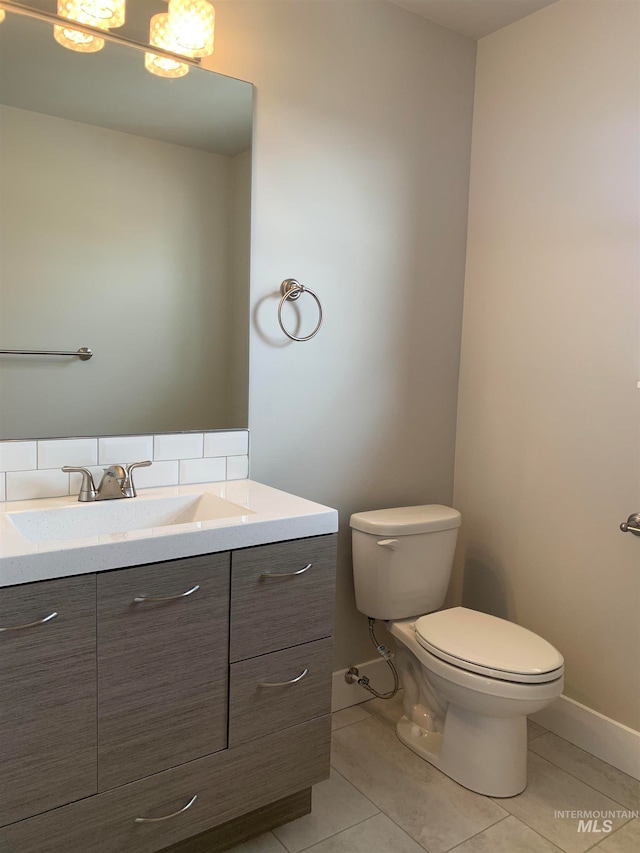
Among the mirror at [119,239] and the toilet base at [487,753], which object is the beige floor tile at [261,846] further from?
the mirror at [119,239]

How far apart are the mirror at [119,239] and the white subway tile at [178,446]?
0.04 m

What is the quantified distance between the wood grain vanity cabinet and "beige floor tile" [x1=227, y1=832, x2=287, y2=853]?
3 centimetres

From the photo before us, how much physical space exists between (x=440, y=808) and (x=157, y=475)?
49.3 inches

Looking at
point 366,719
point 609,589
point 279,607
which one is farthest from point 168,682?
point 609,589

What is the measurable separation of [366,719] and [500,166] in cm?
208

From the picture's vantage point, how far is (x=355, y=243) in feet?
7.33

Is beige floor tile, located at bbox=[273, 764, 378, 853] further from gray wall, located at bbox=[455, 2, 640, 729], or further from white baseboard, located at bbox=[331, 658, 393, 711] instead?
gray wall, located at bbox=[455, 2, 640, 729]

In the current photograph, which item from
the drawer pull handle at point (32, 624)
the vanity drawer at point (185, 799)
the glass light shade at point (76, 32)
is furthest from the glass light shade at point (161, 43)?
the vanity drawer at point (185, 799)

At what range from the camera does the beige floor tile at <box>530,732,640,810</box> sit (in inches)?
75.9

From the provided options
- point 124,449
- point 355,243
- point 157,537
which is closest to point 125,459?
point 124,449

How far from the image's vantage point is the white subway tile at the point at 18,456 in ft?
5.41

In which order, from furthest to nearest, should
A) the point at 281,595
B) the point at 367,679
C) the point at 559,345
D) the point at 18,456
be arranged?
1. the point at 367,679
2. the point at 559,345
3. the point at 18,456
4. the point at 281,595

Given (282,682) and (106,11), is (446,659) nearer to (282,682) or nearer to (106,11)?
(282,682)

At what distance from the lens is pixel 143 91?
1785 mm
